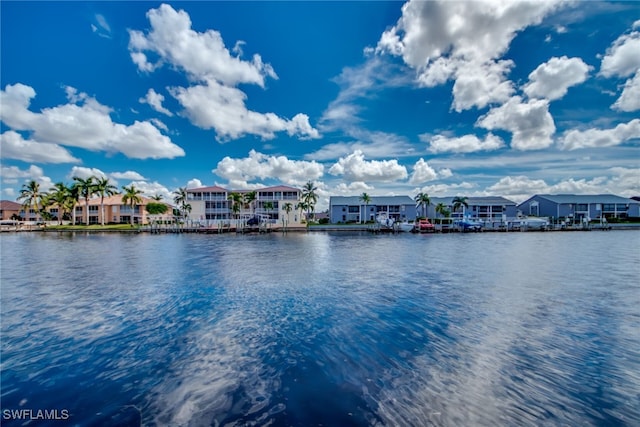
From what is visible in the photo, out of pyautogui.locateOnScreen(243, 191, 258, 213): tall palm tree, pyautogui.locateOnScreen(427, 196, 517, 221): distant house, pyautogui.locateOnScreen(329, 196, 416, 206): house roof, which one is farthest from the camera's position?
pyautogui.locateOnScreen(427, 196, 517, 221): distant house

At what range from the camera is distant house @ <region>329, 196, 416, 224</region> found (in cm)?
8769

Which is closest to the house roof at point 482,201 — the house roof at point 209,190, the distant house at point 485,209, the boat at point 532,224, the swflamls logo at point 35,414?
the distant house at point 485,209

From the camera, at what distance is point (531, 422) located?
531 cm

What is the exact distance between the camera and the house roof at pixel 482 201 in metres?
89.2

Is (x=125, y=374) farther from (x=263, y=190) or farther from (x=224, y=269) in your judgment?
(x=263, y=190)

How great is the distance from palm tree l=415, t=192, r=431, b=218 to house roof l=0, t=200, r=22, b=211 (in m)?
135

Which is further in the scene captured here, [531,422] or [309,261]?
[309,261]

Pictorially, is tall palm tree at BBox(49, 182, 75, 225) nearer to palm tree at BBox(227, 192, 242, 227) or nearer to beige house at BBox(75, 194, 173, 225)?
beige house at BBox(75, 194, 173, 225)

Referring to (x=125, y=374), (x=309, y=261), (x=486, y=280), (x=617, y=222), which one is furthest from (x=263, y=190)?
(x=617, y=222)

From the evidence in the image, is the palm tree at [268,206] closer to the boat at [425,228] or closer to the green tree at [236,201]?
the green tree at [236,201]

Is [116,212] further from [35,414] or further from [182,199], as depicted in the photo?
Answer: [35,414]

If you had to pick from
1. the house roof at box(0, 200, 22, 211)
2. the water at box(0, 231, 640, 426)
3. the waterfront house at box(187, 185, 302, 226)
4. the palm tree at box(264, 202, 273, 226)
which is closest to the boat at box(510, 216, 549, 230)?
the waterfront house at box(187, 185, 302, 226)

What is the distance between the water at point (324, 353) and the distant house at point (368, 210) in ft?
235

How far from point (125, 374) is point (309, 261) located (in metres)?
17.8
